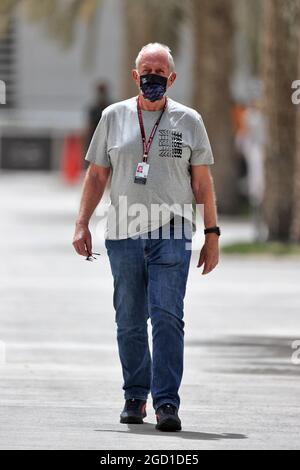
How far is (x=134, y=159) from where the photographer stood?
29.2 ft

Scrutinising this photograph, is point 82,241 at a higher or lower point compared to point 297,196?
lower

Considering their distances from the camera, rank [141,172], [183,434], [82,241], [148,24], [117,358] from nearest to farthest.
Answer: [183,434]
[141,172]
[82,241]
[117,358]
[148,24]

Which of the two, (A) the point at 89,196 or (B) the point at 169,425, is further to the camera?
(A) the point at 89,196

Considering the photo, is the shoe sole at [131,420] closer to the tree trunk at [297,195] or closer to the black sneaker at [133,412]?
the black sneaker at [133,412]

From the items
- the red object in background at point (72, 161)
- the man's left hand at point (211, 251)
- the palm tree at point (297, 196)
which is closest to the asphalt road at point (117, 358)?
the man's left hand at point (211, 251)

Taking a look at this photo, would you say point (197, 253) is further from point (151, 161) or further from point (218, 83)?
point (151, 161)

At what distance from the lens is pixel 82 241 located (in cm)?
903

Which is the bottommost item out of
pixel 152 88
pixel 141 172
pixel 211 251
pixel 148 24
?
pixel 211 251

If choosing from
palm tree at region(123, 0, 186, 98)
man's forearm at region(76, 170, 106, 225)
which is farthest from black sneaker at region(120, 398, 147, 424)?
palm tree at region(123, 0, 186, 98)

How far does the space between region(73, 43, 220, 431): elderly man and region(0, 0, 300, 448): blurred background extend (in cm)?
43

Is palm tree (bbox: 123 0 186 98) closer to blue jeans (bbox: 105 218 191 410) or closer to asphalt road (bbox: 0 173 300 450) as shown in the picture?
asphalt road (bbox: 0 173 300 450)

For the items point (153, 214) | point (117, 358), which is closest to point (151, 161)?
point (153, 214)

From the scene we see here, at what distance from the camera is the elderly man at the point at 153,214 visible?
891 centimetres

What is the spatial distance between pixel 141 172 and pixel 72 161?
111 ft
